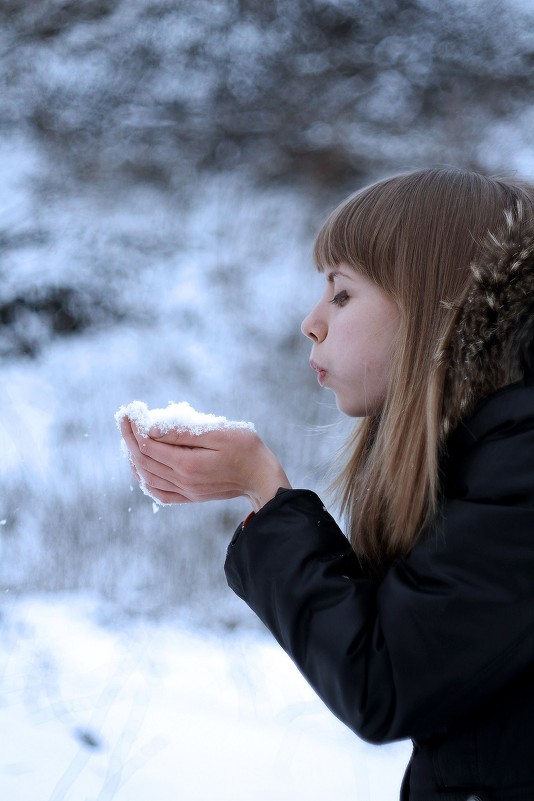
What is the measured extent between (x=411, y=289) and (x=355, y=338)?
11 cm

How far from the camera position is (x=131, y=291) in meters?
4.06

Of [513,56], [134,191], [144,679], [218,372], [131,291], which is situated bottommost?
[144,679]

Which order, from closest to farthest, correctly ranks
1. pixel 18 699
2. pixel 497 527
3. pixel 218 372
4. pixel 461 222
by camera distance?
pixel 497 527 → pixel 461 222 → pixel 18 699 → pixel 218 372

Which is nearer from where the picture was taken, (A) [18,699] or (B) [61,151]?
(A) [18,699]

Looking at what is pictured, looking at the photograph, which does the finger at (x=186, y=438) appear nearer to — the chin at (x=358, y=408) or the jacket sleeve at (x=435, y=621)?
the chin at (x=358, y=408)

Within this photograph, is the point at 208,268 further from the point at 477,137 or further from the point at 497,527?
the point at 497,527

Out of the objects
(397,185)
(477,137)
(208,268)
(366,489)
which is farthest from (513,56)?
(366,489)

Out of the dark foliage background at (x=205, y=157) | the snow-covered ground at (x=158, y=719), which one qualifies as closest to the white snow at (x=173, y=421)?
the snow-covered ground at (x=158, y=719)

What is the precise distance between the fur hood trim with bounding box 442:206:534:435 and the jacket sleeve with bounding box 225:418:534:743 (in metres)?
0.10

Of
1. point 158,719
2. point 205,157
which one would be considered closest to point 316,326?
point 158,719

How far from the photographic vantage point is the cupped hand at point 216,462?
1136 millimetres

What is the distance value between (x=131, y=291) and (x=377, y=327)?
10.2 ft

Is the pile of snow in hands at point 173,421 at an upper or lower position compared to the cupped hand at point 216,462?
upper

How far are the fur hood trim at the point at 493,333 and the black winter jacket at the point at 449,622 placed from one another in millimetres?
37
